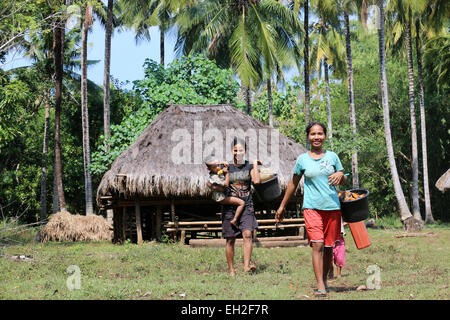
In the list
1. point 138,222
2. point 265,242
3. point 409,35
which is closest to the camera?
point 265,242

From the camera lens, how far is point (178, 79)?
65.9ft

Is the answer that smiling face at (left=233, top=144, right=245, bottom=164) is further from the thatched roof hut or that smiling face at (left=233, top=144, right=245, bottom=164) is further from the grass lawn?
the thatched roof hut

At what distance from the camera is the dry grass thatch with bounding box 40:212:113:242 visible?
18.6 m

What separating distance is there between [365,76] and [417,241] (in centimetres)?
1820

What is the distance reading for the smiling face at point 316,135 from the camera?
19.3 ft

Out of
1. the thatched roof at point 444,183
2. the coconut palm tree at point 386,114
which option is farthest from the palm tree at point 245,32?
the thatched roof at point 444,183

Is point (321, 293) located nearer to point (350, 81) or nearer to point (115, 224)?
point (115, 224)

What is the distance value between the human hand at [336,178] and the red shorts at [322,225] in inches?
12.4

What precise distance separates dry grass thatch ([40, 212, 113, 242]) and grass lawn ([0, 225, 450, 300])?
6196 mm

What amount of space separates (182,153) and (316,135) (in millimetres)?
9579

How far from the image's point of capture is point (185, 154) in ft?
49.9

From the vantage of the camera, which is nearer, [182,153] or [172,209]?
[172,209]

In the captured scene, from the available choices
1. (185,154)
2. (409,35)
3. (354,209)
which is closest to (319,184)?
(354,209)

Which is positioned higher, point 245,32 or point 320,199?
point 245,32
